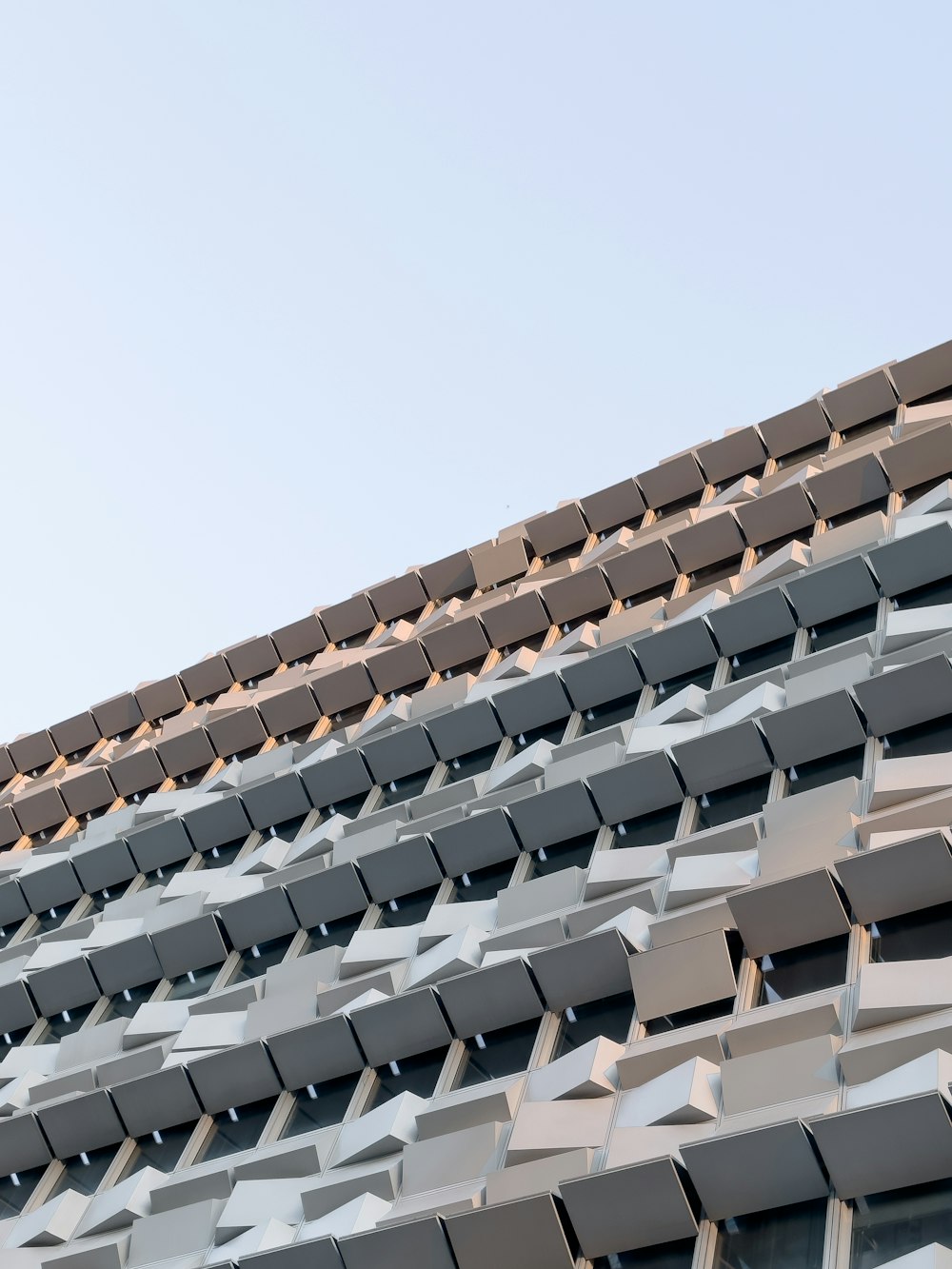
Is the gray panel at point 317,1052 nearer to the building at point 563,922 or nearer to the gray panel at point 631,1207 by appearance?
the building at point 563,922

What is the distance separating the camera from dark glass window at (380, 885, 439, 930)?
18.0 m

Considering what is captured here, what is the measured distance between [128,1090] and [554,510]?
14481 millimetres

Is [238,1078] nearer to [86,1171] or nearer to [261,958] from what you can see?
[86,1171]

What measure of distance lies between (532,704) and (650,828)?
453cm

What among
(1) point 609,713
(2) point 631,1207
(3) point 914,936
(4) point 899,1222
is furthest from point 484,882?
(4) point 899,1222

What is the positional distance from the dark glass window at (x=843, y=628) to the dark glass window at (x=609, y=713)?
2.48 metres

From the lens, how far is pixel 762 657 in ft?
63.0

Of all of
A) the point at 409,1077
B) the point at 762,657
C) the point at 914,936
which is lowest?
the point at 409,1077

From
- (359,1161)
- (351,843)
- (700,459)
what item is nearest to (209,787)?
(351,843)

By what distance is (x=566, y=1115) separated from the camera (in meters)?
12.5

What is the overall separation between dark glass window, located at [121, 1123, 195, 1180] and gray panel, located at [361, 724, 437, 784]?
6540mm

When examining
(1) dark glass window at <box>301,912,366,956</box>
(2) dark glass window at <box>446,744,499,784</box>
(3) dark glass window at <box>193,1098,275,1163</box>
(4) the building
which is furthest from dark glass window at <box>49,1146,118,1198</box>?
(2) dark glass window at <box>446,744,499,784</box>

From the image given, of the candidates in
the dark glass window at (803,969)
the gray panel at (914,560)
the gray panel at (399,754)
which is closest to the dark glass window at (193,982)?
the gray panel at (399,754)

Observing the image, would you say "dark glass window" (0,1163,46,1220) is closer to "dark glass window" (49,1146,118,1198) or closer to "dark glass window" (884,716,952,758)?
"dark glass window" (49,1146,118,1198)
